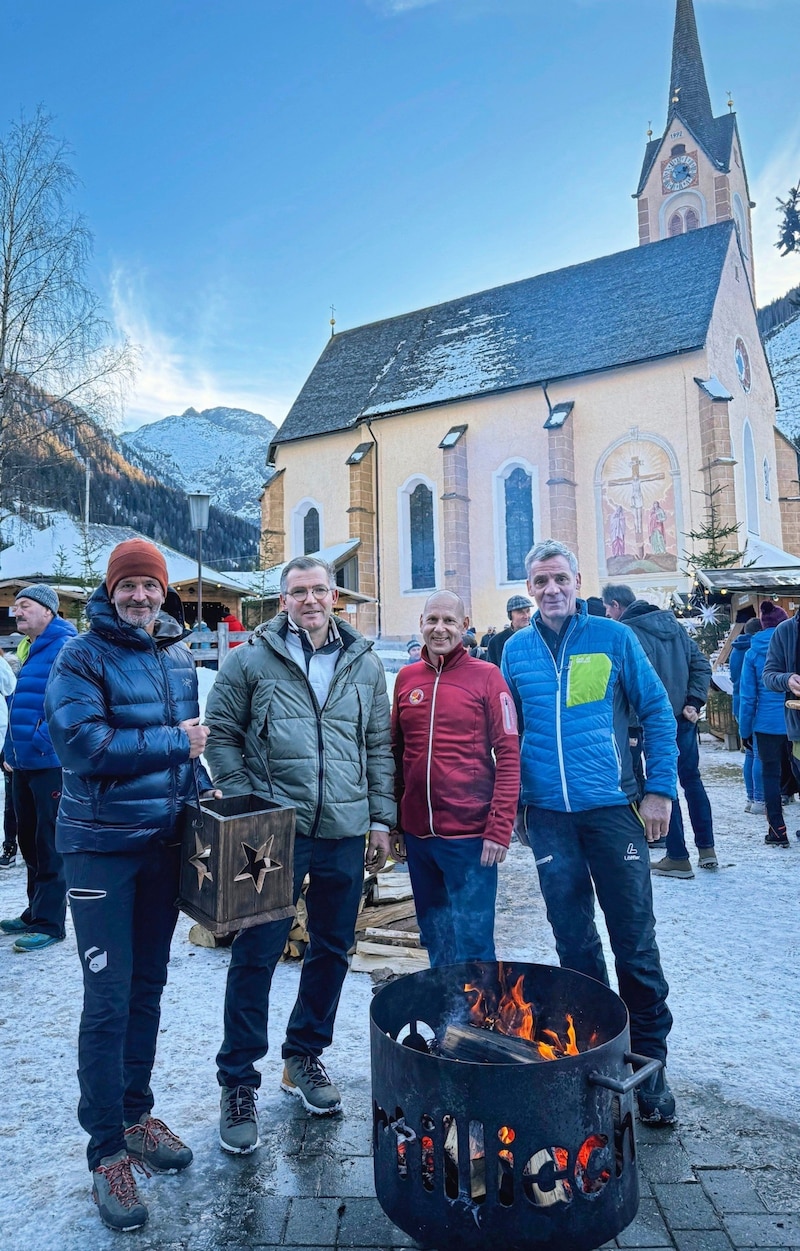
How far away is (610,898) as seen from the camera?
9.30ft

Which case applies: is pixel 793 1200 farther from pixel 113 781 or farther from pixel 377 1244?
pixel 113 781

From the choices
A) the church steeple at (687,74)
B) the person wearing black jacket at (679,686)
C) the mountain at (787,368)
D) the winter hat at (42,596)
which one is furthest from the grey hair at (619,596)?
the mountain at (787,368)

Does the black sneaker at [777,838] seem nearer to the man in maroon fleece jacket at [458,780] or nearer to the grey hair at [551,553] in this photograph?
the man in maroon fleece jacket at [458,780]

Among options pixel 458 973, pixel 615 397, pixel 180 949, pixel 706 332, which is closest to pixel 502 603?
pixel 615 397

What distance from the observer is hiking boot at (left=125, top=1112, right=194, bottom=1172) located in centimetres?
245

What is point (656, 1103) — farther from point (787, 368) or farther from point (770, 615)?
point (787, 368)

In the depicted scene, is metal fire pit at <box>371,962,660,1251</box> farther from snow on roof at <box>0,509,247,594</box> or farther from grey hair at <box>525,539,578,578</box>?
snow on roof at <box>0,509,247,594</box>

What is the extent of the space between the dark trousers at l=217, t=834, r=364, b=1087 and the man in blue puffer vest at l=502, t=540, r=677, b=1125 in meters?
0.77

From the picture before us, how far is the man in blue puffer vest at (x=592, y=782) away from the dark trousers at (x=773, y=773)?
4.10 m

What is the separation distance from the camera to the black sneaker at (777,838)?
639 centimetres

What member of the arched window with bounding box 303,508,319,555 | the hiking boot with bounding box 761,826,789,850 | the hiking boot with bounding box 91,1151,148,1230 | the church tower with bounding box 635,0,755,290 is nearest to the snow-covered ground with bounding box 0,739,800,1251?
the hiking boot with bounding box 91,1151,148,1230

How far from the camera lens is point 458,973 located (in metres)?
2.51

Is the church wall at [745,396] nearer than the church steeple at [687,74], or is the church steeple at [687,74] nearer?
the church wall at [745,396]

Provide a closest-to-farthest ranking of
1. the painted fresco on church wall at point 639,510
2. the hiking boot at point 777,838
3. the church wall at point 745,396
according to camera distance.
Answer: the hiking boot at point 777,838
the painted fresco on church wall at point 639,510
the church wall at point 745,396
